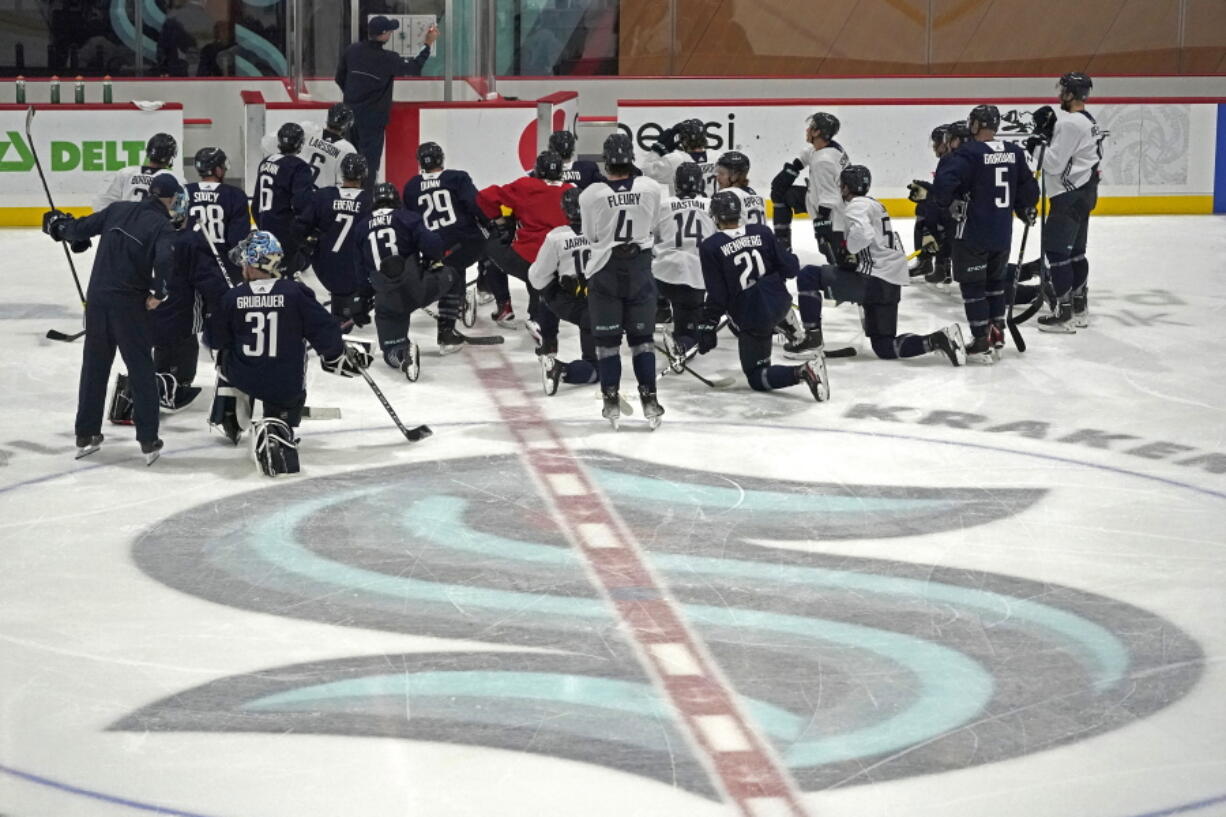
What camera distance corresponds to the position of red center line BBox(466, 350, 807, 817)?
13.8 feet

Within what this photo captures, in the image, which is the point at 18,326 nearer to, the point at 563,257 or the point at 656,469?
the point at 563,257

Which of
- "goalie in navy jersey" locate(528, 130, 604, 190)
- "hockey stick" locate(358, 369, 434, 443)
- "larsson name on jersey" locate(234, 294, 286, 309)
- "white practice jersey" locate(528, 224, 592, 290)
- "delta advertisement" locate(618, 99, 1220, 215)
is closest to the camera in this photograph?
"larsson name on jersey" locate(234, 294, 286, 309)

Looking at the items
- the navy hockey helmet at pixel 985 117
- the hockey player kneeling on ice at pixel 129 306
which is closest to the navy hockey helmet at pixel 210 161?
the hockey player kneeling on ice at pixel 129 306

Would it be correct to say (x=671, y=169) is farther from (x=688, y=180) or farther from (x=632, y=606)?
(x=632, y=606)

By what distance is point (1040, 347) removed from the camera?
384 inches

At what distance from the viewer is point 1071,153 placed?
10.0 meters

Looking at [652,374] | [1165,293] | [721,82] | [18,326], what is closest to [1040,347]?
[1165,293]

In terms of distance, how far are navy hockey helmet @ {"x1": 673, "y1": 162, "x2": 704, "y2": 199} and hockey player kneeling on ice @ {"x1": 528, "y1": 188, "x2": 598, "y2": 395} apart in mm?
664

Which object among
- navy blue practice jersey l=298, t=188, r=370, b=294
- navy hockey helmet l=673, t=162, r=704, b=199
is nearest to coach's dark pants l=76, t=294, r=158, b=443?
navy blue practice jersey l=298, t=188, r=370, b=294

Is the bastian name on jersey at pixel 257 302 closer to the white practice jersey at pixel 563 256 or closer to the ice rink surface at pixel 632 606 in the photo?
the ice rink surface at pixel 632 606

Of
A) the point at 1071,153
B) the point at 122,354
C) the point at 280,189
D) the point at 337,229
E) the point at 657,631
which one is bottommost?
the point at 657,631

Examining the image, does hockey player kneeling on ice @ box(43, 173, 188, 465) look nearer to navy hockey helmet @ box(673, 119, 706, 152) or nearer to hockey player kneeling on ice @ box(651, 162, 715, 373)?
hockey player kneeling on ice @ box(651, 162, 715, 373)

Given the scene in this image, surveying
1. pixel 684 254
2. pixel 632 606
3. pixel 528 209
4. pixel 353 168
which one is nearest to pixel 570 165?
pixel 528 209

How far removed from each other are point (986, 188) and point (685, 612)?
15.2 feet
